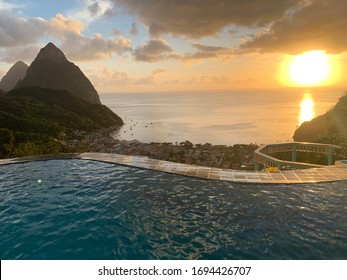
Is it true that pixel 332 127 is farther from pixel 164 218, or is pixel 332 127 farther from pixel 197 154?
pixel 164 218

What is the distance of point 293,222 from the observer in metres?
8.75

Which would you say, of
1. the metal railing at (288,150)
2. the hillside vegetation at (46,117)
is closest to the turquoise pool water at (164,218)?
the metal railing at (288,150)

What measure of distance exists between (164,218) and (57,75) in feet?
652

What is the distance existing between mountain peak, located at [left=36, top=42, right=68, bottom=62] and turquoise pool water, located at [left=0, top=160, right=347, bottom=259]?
202521mm

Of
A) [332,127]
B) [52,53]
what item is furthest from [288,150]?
[52,53]

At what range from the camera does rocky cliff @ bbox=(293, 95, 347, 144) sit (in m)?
27.4

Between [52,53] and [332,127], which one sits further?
[52,53]

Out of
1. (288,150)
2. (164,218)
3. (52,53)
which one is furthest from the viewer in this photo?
(52,53)

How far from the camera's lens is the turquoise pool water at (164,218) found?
749cm

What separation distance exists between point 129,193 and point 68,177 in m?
3.75

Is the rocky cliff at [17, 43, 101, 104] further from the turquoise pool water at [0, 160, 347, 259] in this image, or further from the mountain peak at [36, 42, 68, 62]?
the turquoise pool water at [0, 160, 347, 259]

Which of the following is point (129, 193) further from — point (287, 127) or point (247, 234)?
point (287, 127)

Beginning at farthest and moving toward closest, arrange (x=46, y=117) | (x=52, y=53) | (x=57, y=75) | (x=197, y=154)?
(x=52, y=53) → (x=57, y=75) → (x=46, y=117) → (x=197, y=154)

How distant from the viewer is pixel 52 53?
639 feet
